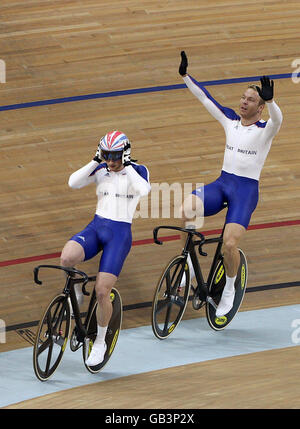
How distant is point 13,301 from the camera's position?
22.1 feet

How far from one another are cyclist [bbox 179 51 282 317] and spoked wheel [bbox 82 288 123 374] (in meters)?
0.72

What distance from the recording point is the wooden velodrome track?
5.92m

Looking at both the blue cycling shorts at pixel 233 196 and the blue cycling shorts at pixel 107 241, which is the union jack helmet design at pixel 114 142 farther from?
the blue cycling shorts at pixel 233 196

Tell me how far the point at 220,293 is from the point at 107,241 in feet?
3.46

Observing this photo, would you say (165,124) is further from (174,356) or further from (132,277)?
(174,356)

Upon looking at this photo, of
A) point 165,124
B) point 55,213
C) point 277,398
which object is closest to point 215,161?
point 165,124

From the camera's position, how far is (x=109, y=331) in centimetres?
614

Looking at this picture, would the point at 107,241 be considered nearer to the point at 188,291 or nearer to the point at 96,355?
the point at 96,355

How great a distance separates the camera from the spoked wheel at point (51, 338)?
5.81 metres

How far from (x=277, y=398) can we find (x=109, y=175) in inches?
65.6

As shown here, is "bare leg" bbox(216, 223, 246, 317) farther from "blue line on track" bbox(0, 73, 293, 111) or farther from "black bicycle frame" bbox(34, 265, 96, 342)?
"blue line on track" bbox(0, 73, 293, 111)

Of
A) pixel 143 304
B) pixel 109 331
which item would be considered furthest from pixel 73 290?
pixel 143 304

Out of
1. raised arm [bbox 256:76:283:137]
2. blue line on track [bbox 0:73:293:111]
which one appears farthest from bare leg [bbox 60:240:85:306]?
blue line on track [bbox 0:73:293:111]
